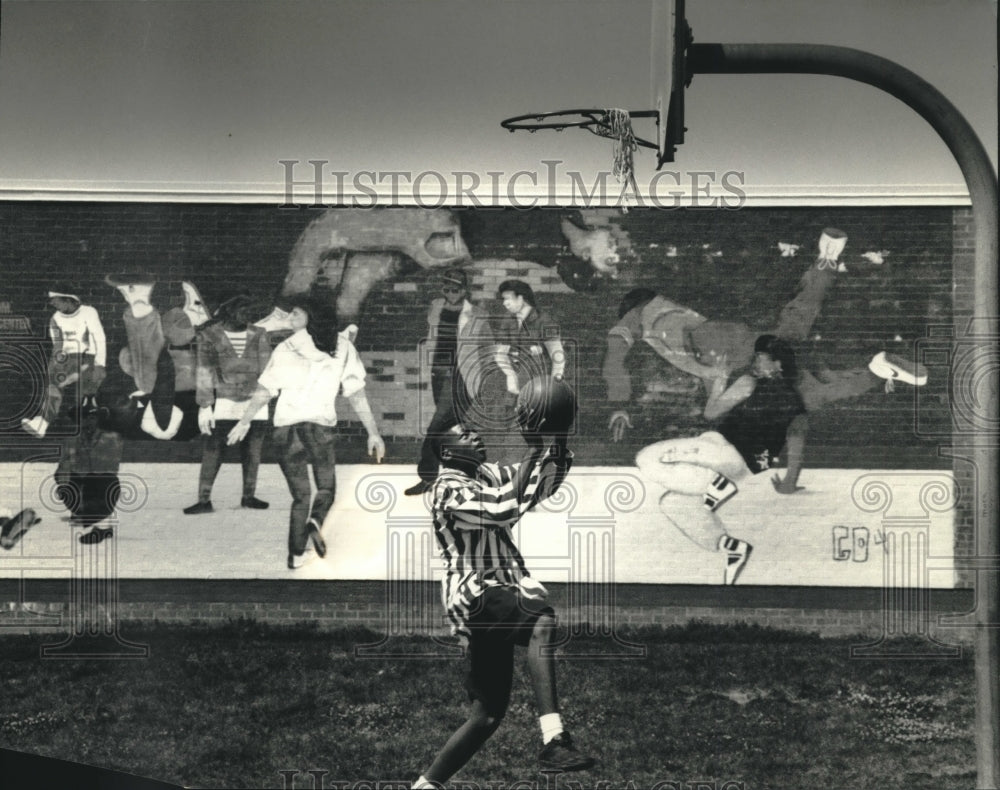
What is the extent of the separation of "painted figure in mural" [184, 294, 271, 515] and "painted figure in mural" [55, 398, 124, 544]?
1.69ft

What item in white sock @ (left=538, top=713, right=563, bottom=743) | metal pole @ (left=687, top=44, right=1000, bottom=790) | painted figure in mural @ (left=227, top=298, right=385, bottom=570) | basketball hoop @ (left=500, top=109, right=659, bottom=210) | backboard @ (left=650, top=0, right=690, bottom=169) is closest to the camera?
metal pole @ (left=687, top=44, right=1000, bottom=790)

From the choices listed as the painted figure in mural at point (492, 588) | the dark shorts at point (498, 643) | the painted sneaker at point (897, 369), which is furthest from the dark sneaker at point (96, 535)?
the painted sneaker at point (897, 369)

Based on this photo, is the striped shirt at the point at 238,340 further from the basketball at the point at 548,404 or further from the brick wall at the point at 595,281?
the basketball at the point at 548,404

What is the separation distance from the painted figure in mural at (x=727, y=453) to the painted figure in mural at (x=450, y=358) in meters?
1.11

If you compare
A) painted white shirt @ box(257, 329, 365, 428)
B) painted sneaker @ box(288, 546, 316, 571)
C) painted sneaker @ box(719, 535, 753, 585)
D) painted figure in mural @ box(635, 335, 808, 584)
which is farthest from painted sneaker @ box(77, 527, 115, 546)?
painted sneaker @ box(719, 535, 753, 585)

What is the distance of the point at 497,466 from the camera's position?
6750mm

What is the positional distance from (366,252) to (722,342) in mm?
2114

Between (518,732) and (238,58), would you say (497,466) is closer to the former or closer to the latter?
(518,732)

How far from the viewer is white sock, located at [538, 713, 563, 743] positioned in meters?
6.67

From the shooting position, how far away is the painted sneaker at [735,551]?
22.1 ft

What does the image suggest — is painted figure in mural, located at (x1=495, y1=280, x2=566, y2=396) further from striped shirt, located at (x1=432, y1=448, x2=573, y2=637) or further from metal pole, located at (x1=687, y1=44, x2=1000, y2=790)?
metal pole, located at (x1=687, y1=44, x2=1000, y2=790)

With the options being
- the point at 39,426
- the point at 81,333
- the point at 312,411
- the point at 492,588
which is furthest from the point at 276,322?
the point at 492,588

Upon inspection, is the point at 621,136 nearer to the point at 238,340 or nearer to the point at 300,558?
the point at 238,340

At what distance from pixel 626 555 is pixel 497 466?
90 cm
